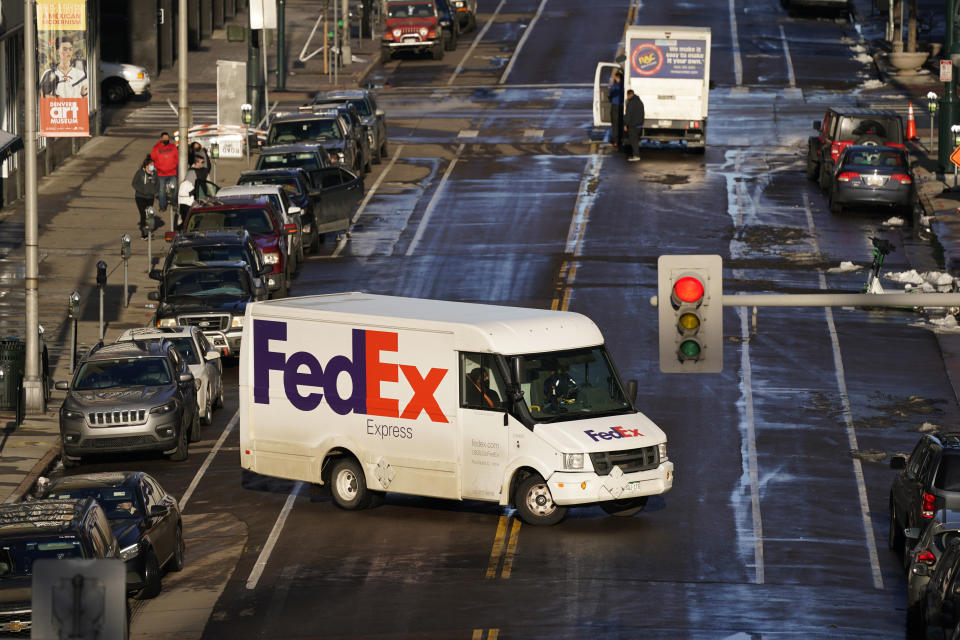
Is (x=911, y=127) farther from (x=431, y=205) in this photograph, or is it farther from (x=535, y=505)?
(x=535, y=505)

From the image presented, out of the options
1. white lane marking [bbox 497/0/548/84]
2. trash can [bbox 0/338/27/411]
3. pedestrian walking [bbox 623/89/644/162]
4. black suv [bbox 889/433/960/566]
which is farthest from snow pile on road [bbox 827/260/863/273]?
white lane marking [bbox 497/0/548/84]

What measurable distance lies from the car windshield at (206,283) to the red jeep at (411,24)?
3687cm

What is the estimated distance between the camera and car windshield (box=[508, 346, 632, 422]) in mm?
22203

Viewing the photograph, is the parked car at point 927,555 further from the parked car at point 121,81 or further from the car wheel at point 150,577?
the parked car at point 121,81

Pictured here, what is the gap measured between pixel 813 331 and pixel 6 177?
22438 millimetres

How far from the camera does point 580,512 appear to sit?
76.0ft

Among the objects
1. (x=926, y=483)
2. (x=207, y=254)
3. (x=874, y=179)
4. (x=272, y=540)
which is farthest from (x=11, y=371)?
(x=874, y=179)

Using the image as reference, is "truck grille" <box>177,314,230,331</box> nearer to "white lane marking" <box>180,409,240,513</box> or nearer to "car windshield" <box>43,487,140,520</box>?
"white lane marking" <box>180,409,240,513</box>

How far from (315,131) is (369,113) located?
438 centimetres

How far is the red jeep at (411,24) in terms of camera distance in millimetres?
68500

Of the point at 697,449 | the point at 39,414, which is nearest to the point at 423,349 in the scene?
the point at 697,449

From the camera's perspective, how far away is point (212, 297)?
32.8m

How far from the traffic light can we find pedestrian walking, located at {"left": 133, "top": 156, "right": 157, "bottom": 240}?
28.3m

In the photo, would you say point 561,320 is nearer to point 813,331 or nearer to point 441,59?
point 813,331
